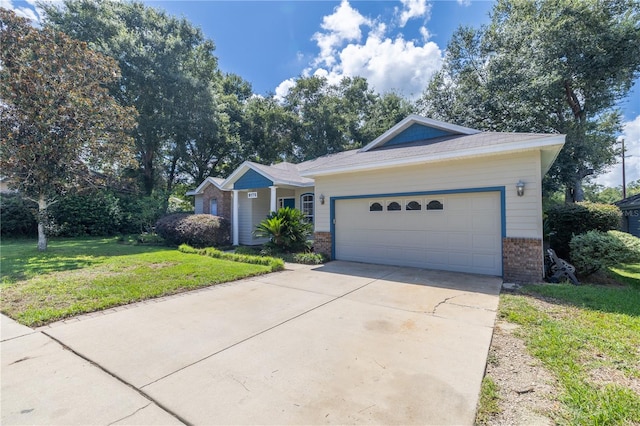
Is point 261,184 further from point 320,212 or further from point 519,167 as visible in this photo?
point 519,167

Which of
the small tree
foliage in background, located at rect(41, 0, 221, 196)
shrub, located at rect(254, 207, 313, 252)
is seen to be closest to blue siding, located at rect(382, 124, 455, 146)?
shrub, located at rect(254, 207, 313, 252)

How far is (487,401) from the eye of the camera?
8.14 ft

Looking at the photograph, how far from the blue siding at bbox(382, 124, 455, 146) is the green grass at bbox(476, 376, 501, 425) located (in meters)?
8.65

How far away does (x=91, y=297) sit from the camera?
5.32 m

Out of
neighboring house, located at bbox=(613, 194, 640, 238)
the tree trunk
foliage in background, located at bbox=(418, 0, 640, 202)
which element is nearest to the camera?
the tree trunk

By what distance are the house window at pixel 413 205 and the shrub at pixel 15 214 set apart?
677 inches

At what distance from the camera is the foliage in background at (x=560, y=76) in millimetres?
13375

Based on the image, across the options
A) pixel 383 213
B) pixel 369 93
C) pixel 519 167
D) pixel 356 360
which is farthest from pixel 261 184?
pixel 369 93

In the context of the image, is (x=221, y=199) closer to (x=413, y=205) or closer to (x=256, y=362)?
(x=413, y=205)

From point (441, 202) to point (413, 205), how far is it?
774mm

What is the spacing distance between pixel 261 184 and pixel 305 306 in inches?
325

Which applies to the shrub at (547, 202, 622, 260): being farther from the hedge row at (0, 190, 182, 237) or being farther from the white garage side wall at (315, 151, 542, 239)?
the hedge row at (0, 190, 182, 237)

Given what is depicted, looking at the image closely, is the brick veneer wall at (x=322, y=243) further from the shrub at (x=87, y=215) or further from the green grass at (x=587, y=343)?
the shrub at (x=87, y=215)

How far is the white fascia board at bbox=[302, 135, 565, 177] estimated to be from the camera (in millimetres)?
6172
